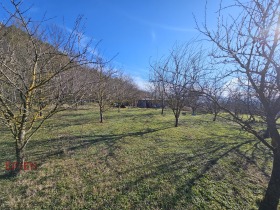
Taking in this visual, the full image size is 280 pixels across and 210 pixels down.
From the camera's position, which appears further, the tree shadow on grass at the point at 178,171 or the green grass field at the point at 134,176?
the tree shadow on grass at the point at 178,171

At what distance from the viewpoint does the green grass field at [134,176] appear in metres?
2.89

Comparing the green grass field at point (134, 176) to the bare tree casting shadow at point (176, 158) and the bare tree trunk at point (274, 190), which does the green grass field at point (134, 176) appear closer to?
the bare tree casting shadow at point (176, 158)

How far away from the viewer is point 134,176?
3715mm

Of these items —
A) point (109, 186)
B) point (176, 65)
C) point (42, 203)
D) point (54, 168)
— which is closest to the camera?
point (42, 203)

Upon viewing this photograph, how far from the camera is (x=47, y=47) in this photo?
361cm

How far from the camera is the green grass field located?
289 centimetres

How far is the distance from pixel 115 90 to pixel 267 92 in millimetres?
12582

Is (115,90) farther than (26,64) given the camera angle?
Yes

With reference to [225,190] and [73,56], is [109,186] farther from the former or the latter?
[73,56]

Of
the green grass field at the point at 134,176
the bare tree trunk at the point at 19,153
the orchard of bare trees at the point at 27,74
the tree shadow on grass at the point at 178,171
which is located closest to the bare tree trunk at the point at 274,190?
the green grass field at the point at 134,176

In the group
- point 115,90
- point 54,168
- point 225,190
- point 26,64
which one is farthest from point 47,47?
point 115,90

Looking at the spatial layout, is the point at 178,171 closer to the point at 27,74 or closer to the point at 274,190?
the point at 274,190

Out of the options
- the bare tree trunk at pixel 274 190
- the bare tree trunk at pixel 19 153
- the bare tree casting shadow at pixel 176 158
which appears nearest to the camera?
the bare tree trunk at pixel 274 190

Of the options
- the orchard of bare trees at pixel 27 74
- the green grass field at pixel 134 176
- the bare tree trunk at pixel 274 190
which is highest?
Result: the orchard of bare trees at pixel 27 74
